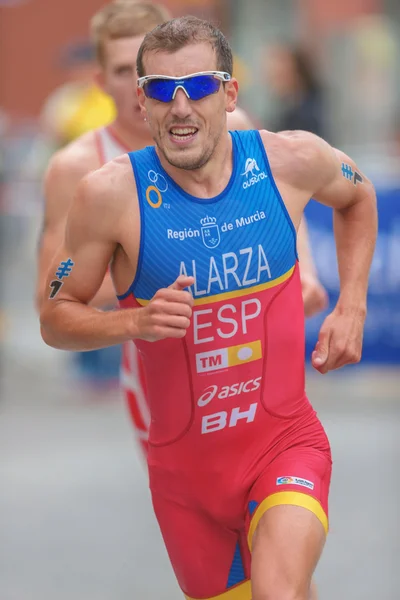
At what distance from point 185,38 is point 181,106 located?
0.74 feet

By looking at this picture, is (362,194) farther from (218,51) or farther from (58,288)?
(58,288)

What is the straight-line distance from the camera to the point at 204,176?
4090 mm

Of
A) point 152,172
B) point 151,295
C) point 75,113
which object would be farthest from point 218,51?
point 75,113

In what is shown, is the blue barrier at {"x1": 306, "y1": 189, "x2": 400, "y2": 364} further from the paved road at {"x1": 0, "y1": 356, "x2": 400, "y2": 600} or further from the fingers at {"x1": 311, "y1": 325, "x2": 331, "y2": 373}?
the fingers at {"x1": 311, "y1": 325, "x2": 331, "y2": 373}

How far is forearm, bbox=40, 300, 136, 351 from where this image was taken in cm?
380

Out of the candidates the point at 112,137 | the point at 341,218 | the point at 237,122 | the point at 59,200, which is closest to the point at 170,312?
the point at 341,218

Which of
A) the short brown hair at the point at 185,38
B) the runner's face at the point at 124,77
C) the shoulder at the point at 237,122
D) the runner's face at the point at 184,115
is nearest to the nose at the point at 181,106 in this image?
the runner's face at the point at 184,115

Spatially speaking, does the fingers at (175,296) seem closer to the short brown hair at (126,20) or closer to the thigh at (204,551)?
the thigh at (204,551)

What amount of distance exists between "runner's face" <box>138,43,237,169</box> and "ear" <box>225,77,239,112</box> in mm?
93

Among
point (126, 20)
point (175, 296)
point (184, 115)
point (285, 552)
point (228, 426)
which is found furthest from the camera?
point (126, 20)

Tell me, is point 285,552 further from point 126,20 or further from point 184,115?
point 126,20

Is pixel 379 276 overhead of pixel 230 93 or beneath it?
beneath

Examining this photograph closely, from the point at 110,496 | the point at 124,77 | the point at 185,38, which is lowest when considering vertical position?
the point at 110,496

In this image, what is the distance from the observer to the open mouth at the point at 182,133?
12.9 ft
